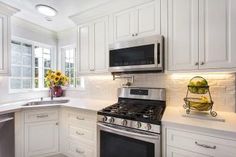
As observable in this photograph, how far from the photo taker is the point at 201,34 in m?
1.48

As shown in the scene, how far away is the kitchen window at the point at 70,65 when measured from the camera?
3.11 meters

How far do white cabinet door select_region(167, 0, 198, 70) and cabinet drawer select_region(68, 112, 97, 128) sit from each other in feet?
3.82

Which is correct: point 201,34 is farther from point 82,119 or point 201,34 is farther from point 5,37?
point 5,37

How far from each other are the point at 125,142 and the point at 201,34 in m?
1.39

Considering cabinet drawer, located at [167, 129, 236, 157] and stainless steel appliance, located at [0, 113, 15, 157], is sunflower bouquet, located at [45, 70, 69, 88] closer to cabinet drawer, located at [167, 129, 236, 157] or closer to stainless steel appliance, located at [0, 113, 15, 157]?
stainless steel appliance, located at [0, 113, 15, 157]

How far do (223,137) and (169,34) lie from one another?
1.15 meters

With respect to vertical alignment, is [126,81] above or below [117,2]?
below

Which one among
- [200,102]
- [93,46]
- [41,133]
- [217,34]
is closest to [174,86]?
[200,102]

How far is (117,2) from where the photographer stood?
199 centimetres

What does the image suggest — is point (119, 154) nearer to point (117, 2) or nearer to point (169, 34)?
point (169, 34)

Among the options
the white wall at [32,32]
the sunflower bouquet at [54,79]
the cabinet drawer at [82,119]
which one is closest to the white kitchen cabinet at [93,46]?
the sunflower bouquet at [54,79]

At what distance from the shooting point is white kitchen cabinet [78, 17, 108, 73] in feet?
7.22

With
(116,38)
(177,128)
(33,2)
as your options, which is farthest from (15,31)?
(177,128)

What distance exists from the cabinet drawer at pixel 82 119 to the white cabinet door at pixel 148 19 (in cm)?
127
